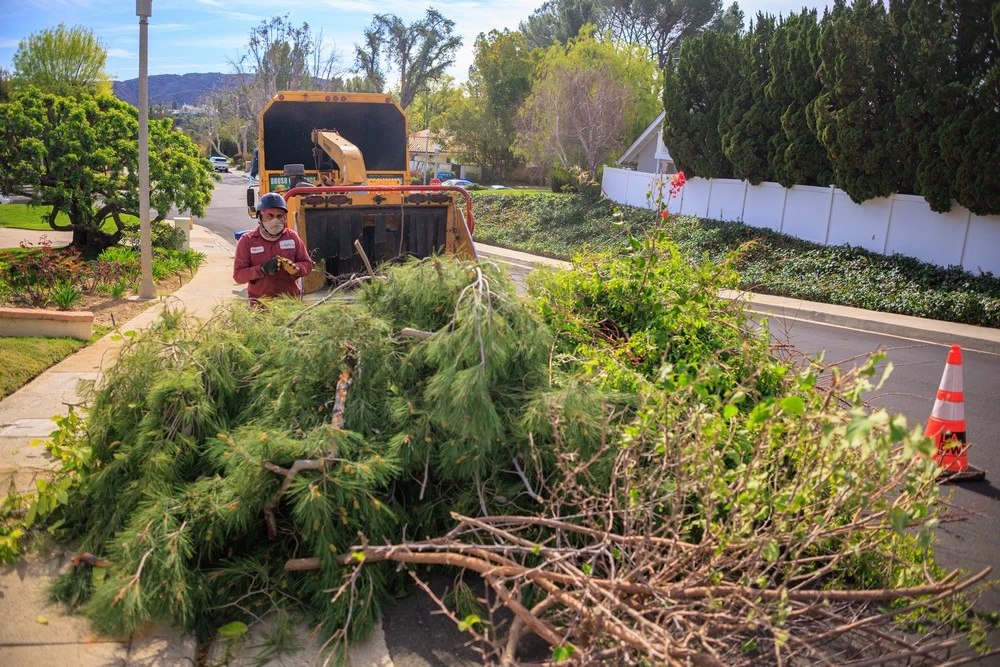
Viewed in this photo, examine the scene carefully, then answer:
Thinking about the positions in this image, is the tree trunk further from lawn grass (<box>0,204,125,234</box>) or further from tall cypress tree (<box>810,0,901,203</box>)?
tall cypress tree (<box>810,0,901,203</box>)

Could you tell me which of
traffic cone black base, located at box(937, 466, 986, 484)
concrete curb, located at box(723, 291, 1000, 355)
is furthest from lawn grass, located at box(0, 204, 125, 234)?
traffic cone black base, located at box(937, 466, 986, 484)

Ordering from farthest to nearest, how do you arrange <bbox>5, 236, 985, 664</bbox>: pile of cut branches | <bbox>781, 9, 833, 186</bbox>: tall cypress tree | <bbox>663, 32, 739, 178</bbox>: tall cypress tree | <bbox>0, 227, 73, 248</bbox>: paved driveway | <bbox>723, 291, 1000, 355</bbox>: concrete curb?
1. <bbox>663, 32, 739, 178</bbox>: tall cypress tree
2. <bbox>781, 9, 833, 186</bbox>: tall cypress tree
3. <bbox>0, 227, 73, 248</bbox>: paved driveway
4. <bbox>723, 291, 1000, 355</bbox>: concrete curb
5. <bbox>5, 236, 985, 664</bbox>: pile of cut branches

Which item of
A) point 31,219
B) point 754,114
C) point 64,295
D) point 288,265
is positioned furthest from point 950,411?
point 31,219

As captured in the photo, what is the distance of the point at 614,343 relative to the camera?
5.46m

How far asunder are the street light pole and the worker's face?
5.73m

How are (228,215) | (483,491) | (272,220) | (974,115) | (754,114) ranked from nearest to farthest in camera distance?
(483,491)
(272,220)
(974,115)
(754,114)
(228,215)

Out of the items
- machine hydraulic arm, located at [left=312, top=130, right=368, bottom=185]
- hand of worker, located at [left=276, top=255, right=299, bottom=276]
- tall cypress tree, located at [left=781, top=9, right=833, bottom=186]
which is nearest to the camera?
hand of worker, located at [left=276, top=255, right=299, bottom=276]

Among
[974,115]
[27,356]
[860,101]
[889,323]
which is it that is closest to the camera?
[27,356]

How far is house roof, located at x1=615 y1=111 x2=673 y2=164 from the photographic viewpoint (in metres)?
35.3

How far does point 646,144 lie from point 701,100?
46.6 feet

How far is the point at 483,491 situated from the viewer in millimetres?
4027

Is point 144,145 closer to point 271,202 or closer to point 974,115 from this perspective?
point 271,202

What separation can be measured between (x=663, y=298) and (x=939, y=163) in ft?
41.0

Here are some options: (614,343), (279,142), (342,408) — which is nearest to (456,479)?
(342,408)
